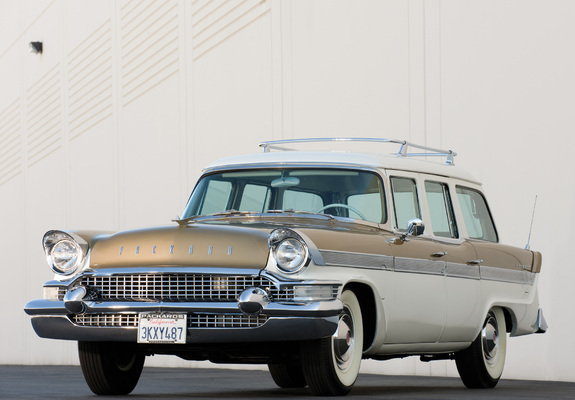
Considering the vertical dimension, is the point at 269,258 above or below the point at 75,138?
below

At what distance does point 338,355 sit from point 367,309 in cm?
64

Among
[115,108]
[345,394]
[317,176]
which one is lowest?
[345,394]

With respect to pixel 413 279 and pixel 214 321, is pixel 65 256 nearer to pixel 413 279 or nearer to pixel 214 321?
pixel 214 321

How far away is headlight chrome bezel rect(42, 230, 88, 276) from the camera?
7.84 metres

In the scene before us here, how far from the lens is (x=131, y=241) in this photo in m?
7.66

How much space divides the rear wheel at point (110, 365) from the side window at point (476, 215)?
322cm

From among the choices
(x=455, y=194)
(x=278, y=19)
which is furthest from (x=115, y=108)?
(x=455, y=194)

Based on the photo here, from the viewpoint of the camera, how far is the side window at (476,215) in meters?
10.0

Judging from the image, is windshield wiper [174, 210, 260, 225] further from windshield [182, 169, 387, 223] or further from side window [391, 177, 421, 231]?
side window [391, 177, 421, 231]

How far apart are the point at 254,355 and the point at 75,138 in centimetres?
1639

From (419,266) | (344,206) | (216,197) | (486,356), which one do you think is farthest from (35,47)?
(419,266)

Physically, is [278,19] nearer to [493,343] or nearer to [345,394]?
[493,343]

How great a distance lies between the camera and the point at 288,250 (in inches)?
286

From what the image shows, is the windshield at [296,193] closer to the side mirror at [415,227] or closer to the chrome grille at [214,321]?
the side mirror at [415,227]
